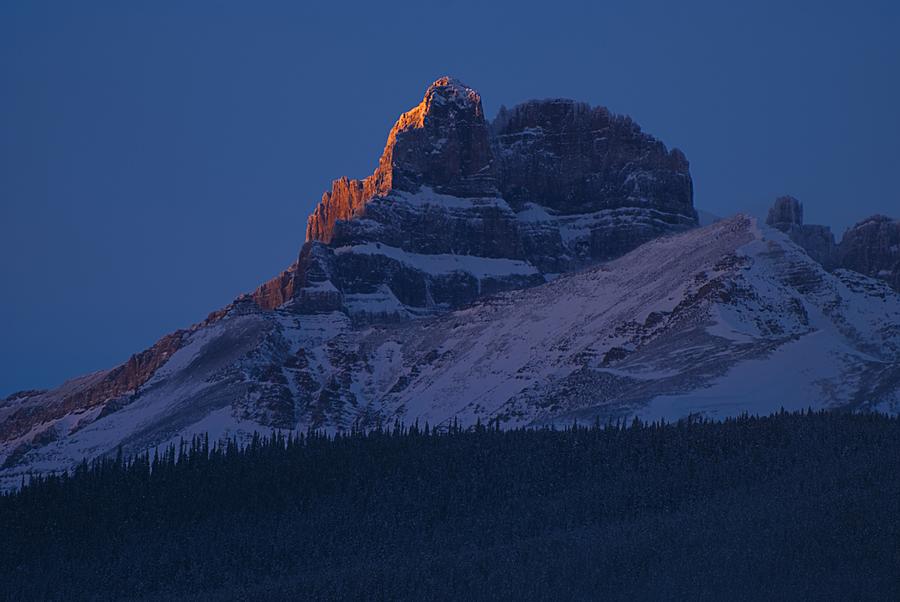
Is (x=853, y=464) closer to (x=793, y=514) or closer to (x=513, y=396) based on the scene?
(x=793, y=514)

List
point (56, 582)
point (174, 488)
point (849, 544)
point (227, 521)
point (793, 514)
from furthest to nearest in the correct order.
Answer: point (174, 488) → point (227, 521) → point (56, 582) → point (793, 514) → point (849, 544)

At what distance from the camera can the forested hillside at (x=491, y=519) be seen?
76.2 meters

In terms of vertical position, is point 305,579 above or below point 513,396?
below

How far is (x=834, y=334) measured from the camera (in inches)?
7618

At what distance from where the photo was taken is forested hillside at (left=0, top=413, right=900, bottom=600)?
76.2 meters

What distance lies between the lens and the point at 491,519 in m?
104

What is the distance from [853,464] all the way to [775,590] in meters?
32.0

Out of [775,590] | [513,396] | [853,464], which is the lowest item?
[775,590]

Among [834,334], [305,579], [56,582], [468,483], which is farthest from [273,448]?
[834,334]

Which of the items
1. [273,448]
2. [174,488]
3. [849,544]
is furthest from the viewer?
[273,448]

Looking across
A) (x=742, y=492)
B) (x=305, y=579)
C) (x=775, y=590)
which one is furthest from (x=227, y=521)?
(x=775, y=590)

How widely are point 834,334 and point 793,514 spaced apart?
11419 cm

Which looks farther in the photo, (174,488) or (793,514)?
(174,488)

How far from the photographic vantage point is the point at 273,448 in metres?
133
